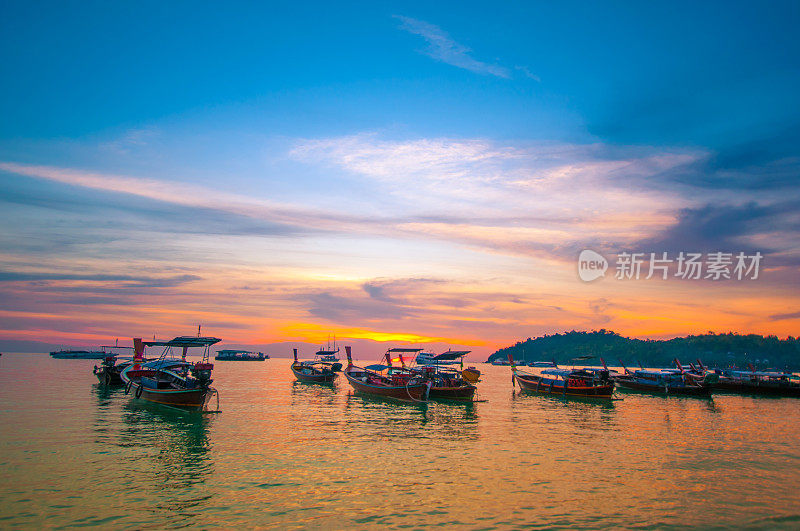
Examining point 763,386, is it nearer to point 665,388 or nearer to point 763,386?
point 763,386

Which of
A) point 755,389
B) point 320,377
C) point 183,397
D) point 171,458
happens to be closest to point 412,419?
point 183,397

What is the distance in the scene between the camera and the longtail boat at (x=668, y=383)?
205 ft

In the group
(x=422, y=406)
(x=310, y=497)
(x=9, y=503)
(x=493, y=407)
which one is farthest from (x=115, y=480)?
(x=493, y=407)

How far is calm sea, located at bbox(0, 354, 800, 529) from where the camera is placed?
1479 cm

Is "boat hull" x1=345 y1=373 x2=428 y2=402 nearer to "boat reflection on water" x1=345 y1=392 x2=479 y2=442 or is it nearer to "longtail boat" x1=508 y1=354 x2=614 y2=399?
"boat reflection on water" x1=345 y1=392 x2=479 y2=442

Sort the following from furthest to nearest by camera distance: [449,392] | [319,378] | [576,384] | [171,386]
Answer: [319,378], [576,384], [449,392], [171,386]

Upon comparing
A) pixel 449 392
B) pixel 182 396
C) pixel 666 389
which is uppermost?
pixel 182 396

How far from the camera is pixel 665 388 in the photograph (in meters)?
67.2

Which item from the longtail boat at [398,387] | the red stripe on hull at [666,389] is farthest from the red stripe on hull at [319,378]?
the red stripe on hull at [666,389]

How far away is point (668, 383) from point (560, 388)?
19.6 metres

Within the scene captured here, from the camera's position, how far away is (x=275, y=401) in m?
50.4

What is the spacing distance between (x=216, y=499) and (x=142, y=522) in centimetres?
259

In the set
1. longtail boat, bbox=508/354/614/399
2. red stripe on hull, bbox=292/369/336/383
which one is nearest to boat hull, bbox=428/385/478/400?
longtail boat, bbox=508/354/614/399

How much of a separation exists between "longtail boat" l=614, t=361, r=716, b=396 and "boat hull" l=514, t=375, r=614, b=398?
12.3 metres
